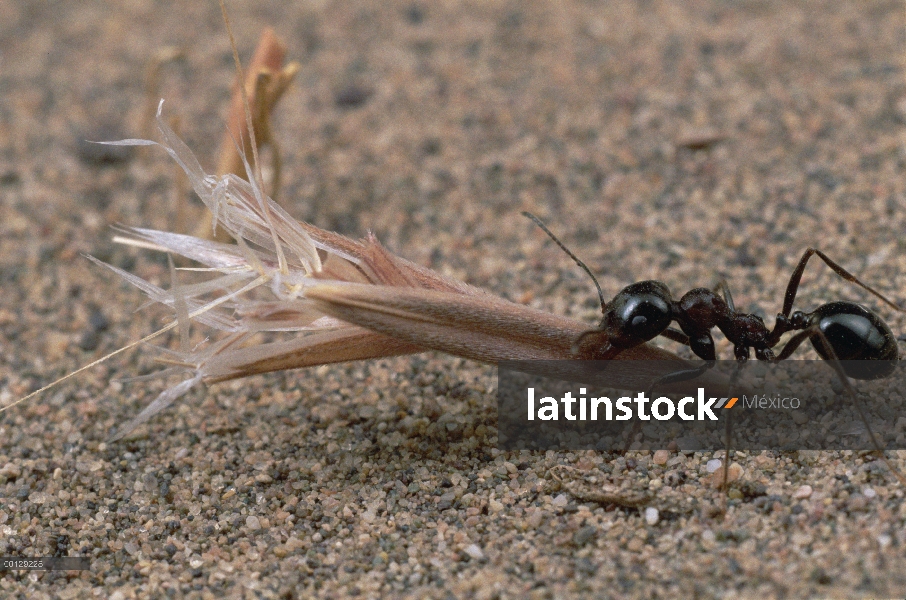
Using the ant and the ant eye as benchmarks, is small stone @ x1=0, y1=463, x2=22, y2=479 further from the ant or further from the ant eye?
the ant eye

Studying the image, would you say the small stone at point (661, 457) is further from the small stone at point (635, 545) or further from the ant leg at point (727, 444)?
the small stone at point (635, 545)

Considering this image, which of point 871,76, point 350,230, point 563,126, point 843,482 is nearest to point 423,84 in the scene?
point 563,126

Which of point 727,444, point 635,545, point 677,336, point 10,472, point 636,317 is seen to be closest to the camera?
point 635,545

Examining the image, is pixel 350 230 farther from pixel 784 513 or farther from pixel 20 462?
pixel 784 513

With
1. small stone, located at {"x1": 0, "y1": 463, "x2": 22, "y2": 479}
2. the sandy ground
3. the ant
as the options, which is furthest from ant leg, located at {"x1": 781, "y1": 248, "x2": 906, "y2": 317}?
small stone, located at {"x1": 0, "y1": 463, "x2": 22, "y2": 479}

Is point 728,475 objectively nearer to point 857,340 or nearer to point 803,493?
point 803,493

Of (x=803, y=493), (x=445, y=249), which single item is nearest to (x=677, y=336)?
(x=803, y=493)

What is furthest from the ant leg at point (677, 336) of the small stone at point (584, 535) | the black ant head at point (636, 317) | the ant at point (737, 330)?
the small stone at point (584, 535)
